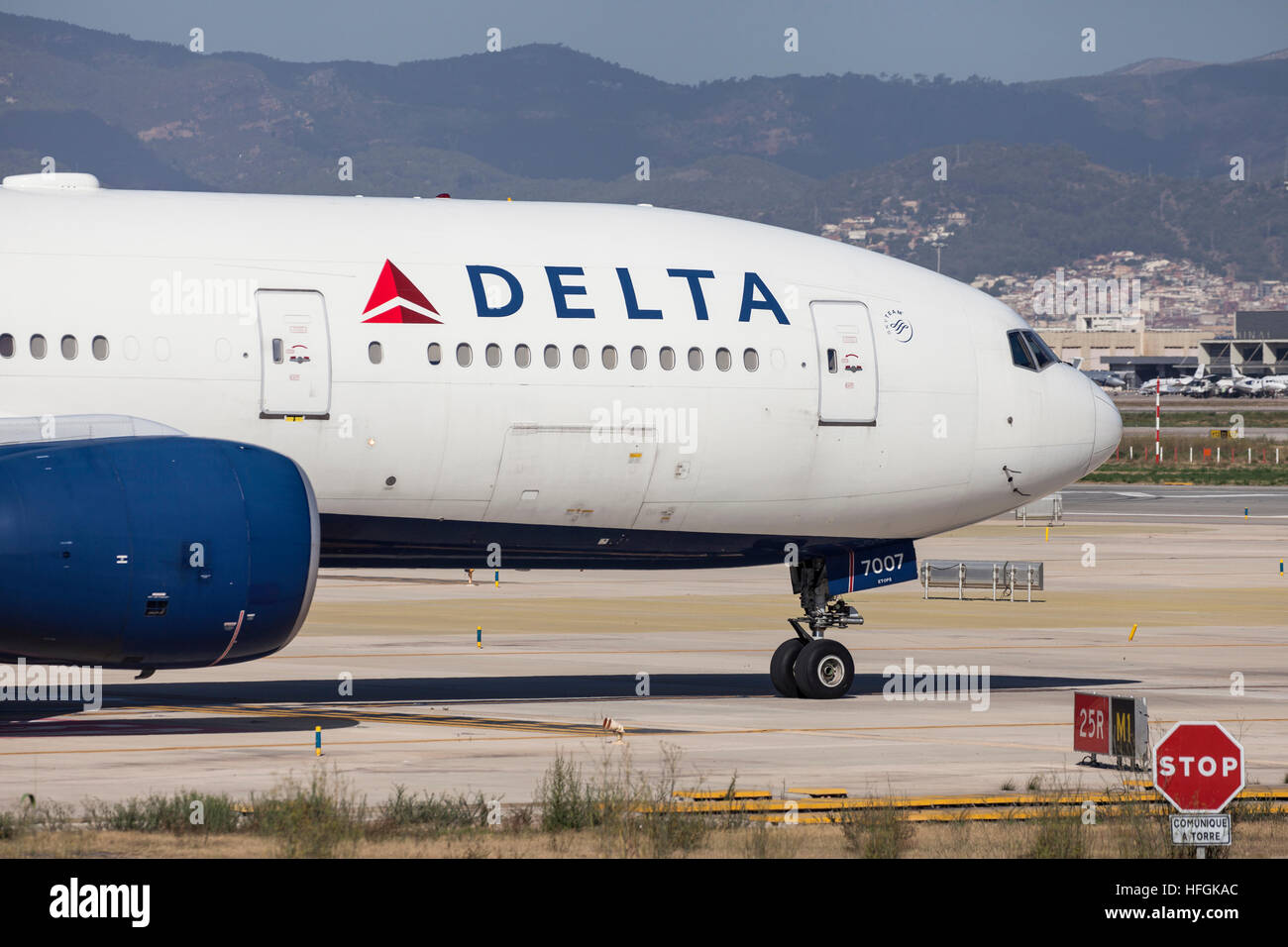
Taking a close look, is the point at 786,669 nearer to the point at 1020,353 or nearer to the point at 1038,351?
the point at 1020,353

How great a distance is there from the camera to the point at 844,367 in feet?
82.0

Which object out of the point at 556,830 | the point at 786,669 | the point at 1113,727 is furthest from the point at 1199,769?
the point at 786,669

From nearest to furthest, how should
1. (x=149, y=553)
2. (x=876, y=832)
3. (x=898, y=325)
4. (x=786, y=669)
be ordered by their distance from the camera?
(x=876, y=832)
(x=149, y=553)
(x=898, y=325)
(x=786, y=669)

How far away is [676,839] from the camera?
50.3 feet

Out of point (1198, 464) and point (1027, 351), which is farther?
point (1198, 464)

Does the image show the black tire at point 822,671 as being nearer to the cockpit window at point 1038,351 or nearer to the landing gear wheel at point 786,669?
the landing gear wheel at point 786,669

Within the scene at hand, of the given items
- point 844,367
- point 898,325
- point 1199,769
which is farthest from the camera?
point 898,325

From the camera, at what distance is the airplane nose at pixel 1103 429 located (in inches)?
1042

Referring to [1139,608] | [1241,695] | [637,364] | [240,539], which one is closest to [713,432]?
[637,364]

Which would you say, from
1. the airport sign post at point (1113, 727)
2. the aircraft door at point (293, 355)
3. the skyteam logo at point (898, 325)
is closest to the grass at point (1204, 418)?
the skyteam logo at point (898, 325)

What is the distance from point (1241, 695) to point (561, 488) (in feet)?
33.7

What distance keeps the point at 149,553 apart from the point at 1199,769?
9.82 m

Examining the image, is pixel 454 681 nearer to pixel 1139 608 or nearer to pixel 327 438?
pixel 327 438

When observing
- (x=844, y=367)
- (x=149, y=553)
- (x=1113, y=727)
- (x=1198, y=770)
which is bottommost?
(x=1113, y=727)
